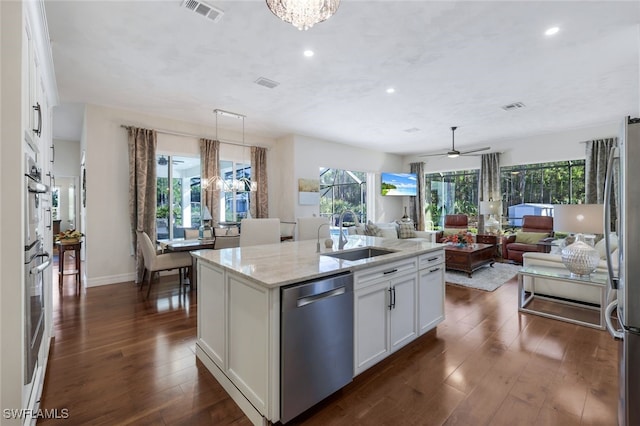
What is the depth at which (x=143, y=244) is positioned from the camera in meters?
4.05

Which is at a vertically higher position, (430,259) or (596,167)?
(596,167)

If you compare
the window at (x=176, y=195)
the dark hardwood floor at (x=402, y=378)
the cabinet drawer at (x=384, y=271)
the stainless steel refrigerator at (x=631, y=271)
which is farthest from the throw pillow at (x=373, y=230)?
the stainless steel refrigerator at (x=631, y=271)

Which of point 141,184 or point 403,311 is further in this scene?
point 141,184

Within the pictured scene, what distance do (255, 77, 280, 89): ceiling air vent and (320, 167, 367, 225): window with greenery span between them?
369cm

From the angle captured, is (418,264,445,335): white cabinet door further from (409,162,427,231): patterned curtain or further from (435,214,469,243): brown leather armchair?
(409,162,427,231): patterned curtain

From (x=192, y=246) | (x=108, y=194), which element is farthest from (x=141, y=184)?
(x=192, y=246)

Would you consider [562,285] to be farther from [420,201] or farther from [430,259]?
[420,201]

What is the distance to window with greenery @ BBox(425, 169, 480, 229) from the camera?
8.23 metres

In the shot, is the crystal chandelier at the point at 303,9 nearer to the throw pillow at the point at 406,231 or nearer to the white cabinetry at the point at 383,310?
the white cabinetry at the point at 383,310

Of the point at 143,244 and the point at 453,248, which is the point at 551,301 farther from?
the point at 143,244

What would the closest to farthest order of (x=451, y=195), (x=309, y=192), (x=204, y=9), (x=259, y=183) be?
(x=204, y=9) < (x=259, y=183) < (x=309, y=192) < (x=451, y=195)

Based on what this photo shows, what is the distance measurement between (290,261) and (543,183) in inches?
298

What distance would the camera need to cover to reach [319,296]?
1.77 meters

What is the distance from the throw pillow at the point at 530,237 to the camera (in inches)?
247
